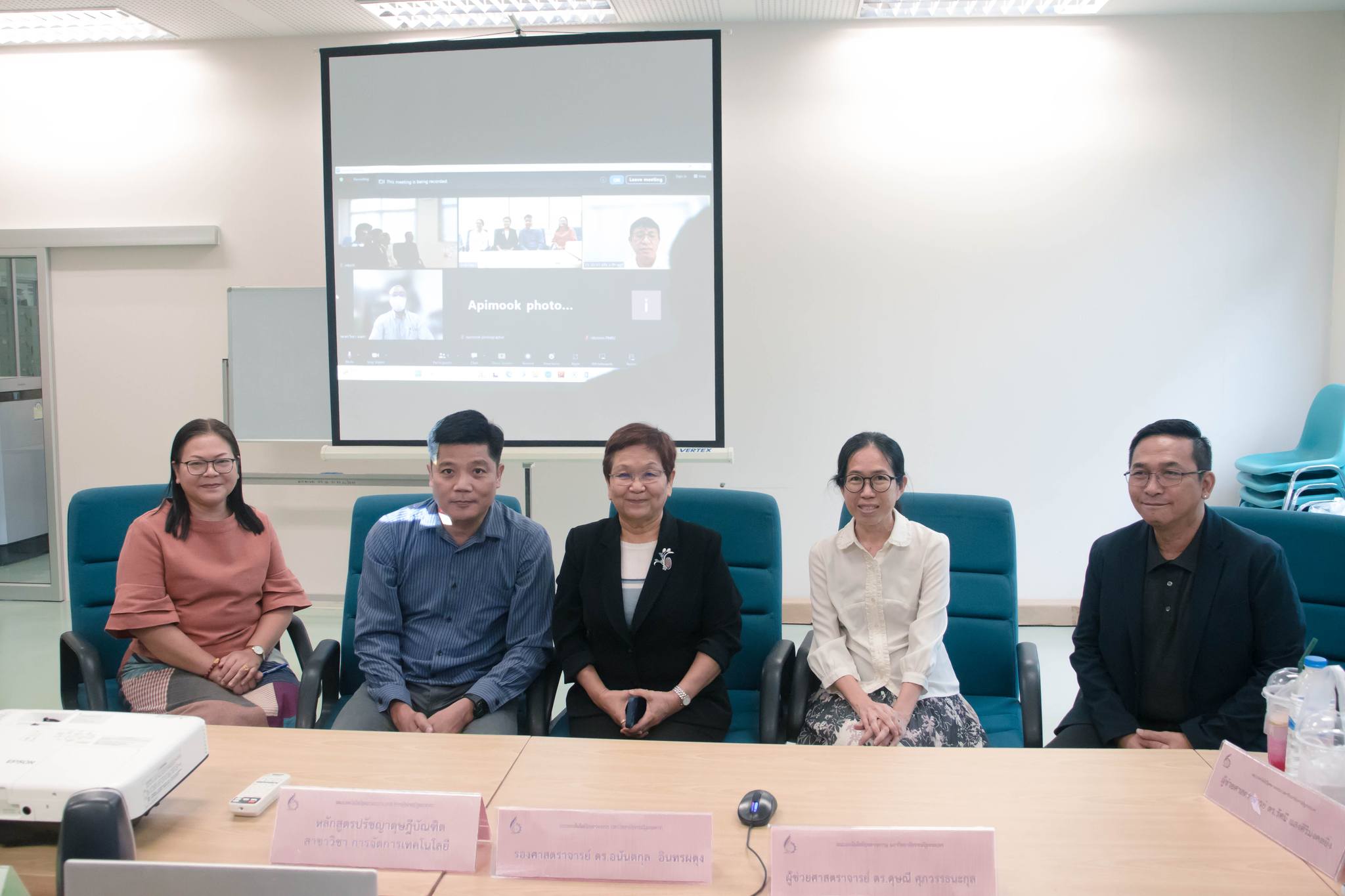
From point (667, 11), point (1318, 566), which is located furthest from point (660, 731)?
point (667, 11)

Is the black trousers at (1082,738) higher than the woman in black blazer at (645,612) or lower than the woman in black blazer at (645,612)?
lower

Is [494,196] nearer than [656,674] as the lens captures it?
No

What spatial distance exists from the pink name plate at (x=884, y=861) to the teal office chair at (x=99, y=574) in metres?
1.63

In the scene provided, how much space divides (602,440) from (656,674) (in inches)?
76.1

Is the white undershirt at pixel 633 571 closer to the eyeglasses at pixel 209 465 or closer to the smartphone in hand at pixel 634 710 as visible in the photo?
the smartphone in hand at pixel 634 710

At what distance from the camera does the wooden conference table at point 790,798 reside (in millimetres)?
1224

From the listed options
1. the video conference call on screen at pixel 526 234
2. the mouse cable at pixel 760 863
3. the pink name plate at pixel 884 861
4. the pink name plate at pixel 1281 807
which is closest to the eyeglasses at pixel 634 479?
the mouse cable at pixel 760 863

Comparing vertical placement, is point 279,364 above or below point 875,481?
above

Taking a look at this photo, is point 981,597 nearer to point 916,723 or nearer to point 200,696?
point 916,723

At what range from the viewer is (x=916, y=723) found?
2189 millimetres

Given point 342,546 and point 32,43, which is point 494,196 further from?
point 32,43

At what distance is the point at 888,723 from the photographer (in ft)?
6.86

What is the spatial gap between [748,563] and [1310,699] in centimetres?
133

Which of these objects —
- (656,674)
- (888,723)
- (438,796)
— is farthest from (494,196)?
(438,796)
